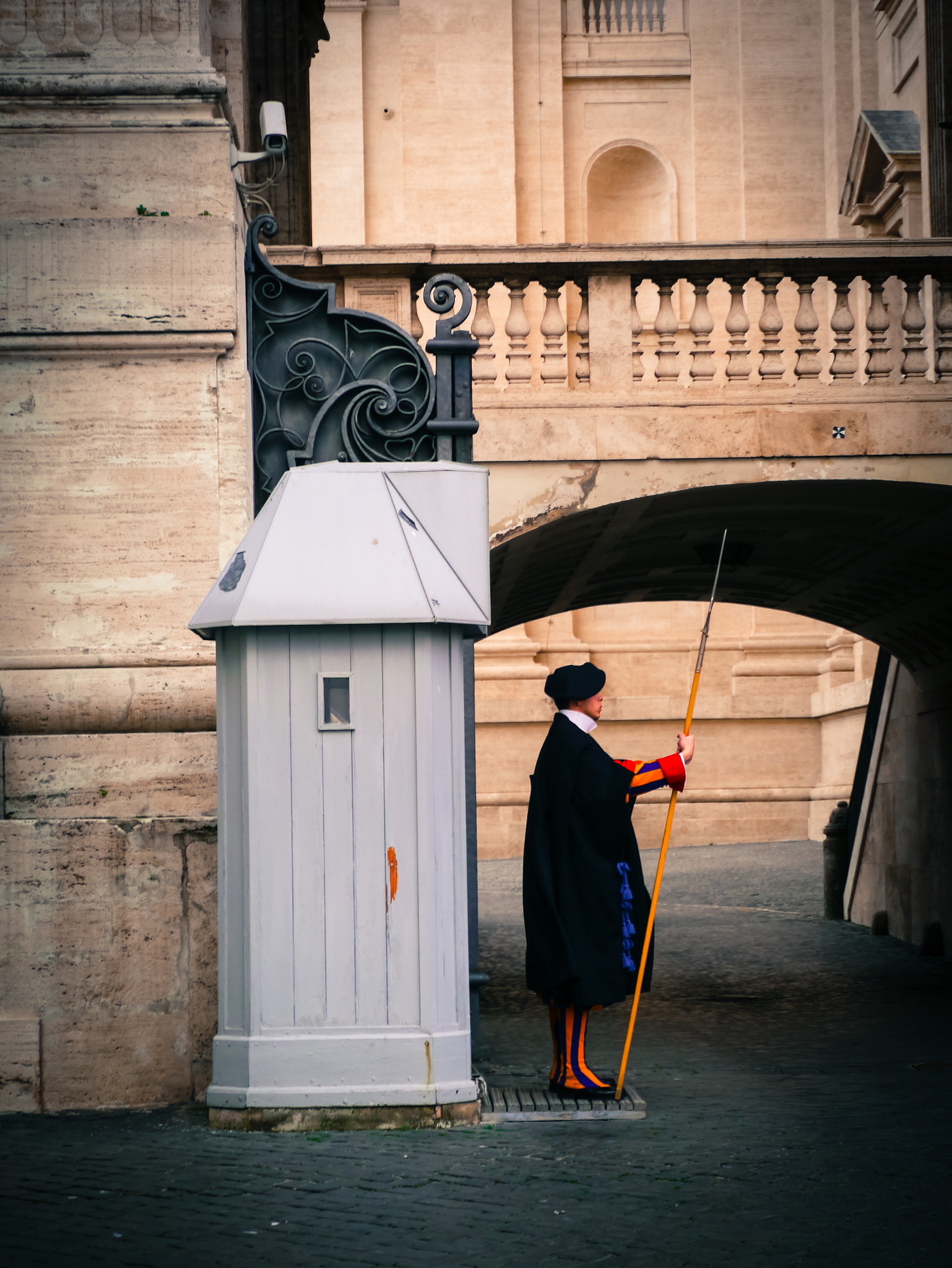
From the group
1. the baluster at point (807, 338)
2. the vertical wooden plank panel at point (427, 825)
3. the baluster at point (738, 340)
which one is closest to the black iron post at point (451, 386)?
the vertical wooden plank panel at point (427, 825)

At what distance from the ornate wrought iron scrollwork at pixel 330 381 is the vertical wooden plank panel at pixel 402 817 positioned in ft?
4.70

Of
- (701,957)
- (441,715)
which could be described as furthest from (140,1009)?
(701,957)

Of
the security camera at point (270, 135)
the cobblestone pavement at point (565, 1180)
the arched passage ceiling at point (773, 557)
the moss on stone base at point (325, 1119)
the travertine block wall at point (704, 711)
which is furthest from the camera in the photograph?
the travertine block wall at point (704, 711)

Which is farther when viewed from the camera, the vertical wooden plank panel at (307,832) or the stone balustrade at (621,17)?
the stone balustrade at (621,17)

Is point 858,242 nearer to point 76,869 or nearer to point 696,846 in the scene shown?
point 76,869

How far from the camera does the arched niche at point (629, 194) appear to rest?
28.5 meters

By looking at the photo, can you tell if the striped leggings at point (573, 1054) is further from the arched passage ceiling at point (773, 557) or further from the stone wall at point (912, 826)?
the stone wall at point (912, 826)

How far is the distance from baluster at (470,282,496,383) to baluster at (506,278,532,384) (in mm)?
102

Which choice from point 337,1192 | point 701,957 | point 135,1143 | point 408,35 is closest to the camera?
point 337,1192

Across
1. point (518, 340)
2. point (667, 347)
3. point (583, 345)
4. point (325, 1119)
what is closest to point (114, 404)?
point (325, 1119)

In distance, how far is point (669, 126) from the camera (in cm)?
2848

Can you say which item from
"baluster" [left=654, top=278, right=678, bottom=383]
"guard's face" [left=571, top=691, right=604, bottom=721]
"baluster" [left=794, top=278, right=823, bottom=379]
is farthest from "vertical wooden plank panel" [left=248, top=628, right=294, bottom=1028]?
"baluster" [left=794, top=278, right=823, bottom=379]

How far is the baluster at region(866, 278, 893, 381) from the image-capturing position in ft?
30.5

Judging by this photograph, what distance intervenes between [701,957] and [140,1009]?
279 inches
